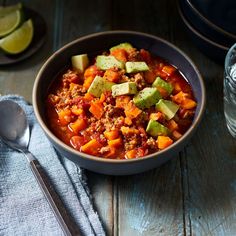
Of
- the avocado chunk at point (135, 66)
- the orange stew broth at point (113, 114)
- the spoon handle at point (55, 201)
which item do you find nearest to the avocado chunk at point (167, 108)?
the orange stew broth at point (113, 114)

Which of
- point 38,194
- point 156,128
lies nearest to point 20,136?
point 38,194

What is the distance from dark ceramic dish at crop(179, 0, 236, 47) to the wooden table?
0.54ft

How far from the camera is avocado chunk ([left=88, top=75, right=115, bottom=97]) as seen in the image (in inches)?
63.4

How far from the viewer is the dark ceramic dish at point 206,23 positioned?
1.69m

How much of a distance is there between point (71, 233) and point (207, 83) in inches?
29.4

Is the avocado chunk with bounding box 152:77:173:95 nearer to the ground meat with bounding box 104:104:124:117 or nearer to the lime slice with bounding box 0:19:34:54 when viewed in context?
the ground meat with bounding box 104:104:124:117

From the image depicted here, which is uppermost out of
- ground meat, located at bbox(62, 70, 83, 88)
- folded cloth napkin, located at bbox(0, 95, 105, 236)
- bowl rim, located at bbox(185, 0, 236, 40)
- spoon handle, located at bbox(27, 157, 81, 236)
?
bowl rim, located at bbox(185, 0, 236, 40)

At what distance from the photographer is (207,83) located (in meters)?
1.86

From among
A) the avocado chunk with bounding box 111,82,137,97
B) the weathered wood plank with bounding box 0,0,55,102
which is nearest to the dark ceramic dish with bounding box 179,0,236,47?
the avocado chunk with bounding box 111,82,137,97

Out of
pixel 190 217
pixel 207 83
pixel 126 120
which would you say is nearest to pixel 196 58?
pixel 207 83

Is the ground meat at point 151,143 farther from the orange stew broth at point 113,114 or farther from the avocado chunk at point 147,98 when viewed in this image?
the avocado chunk at point 147,98

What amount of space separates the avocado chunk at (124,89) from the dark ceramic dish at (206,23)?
33 cm

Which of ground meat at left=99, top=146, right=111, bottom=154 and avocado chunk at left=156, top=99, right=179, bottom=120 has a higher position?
avocado chunk at left=156, top=99, right=179, bottom=120

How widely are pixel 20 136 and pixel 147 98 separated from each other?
16.1 inches
